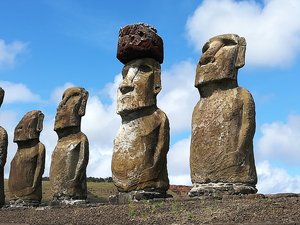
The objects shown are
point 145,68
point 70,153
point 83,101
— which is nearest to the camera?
point 145,68

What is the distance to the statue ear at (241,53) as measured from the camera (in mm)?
10492

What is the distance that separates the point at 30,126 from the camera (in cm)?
1574

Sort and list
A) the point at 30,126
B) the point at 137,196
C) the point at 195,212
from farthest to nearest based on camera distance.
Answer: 1. the point at 30,126
2. the point at 137,196
3. the point at 195,212

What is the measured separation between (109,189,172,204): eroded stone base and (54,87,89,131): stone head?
3513 mm

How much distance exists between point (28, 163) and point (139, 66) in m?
5.36

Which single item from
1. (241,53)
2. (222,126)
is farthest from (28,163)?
(241,53)

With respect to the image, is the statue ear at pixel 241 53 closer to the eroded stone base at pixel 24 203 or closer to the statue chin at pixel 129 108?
the statue chin at pixel 129 108

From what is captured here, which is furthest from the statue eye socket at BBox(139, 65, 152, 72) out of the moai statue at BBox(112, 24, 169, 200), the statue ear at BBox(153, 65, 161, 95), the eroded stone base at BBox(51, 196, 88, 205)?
the eroded stone base at BBox(51, 196, 88, 205)

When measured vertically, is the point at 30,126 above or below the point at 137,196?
above

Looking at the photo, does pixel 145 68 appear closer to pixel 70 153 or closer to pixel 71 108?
pixel 71 108

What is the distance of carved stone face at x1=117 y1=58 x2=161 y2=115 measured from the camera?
11523 millimetres

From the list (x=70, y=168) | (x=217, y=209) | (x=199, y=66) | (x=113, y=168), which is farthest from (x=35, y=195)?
(x=217, y=209)

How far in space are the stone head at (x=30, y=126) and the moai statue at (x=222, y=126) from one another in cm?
637

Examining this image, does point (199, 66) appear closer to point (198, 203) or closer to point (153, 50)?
point (153, 50)
